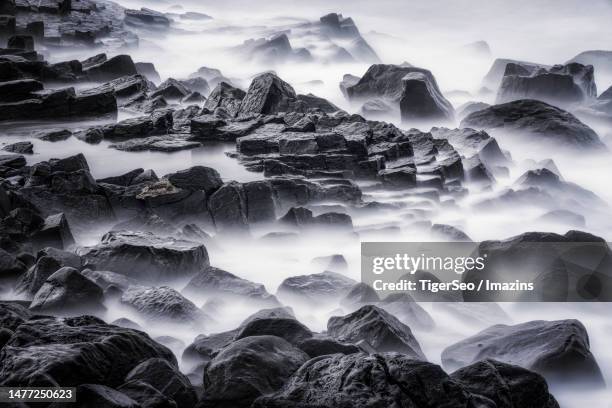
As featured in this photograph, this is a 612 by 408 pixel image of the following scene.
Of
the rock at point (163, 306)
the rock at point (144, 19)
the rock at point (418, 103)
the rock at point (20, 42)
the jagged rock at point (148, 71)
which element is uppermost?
the rock at point (163, 306)

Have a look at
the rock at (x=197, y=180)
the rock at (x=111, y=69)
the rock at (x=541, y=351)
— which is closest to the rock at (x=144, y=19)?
the rock at (x=111, y=69)

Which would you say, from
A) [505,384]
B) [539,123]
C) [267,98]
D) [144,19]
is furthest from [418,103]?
[144,19]

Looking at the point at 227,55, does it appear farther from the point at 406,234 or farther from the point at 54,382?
the point at 54,382

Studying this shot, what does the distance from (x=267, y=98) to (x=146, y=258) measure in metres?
5.88

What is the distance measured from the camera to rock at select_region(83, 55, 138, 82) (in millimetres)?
14188

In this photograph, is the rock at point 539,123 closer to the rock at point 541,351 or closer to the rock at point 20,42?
the rock at point 541,351

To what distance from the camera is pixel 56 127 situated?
10477 millimetres

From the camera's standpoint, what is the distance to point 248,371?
3.53 meters

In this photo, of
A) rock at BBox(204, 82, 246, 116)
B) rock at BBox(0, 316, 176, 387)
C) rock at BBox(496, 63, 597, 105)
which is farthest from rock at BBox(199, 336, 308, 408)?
rock at BBox(496, 63, 597, 105)

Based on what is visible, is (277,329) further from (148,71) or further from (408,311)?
(148,71)

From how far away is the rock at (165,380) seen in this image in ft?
11.6

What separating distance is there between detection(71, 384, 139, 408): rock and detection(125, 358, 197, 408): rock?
1.12ft

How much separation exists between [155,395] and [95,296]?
190 centimetres

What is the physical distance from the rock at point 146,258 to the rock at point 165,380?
229 cm
